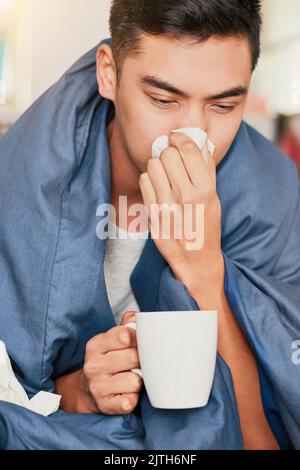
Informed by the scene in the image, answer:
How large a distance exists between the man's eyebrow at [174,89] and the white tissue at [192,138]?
38mm

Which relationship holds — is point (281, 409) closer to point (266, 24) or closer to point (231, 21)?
point (231, 21)

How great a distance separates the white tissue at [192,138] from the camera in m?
0.86

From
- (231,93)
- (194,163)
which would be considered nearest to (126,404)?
(194,163)

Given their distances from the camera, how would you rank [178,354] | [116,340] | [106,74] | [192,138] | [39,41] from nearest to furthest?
[178,354] → [116,340] → [192,138] → [106,74] → [39,41]

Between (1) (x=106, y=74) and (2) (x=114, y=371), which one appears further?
(1) (x=106, y=74)

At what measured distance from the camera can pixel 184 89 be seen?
33.3 inches

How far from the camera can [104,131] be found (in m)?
0.98

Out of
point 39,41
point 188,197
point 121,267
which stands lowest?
point 121,267

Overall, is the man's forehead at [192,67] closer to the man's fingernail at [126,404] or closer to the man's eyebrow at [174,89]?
the man's eyebrow at [174,89]

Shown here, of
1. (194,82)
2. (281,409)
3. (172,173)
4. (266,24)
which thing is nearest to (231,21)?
(194,82)

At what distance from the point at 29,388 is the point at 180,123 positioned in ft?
1.14

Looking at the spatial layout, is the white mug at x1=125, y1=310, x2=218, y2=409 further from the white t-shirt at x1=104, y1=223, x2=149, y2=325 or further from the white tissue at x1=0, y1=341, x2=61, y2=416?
the white t-shirt at x1=104, y1=223, x2=149, y2=325

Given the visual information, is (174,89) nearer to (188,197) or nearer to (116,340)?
(188,197)

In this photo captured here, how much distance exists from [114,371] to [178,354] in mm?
135
